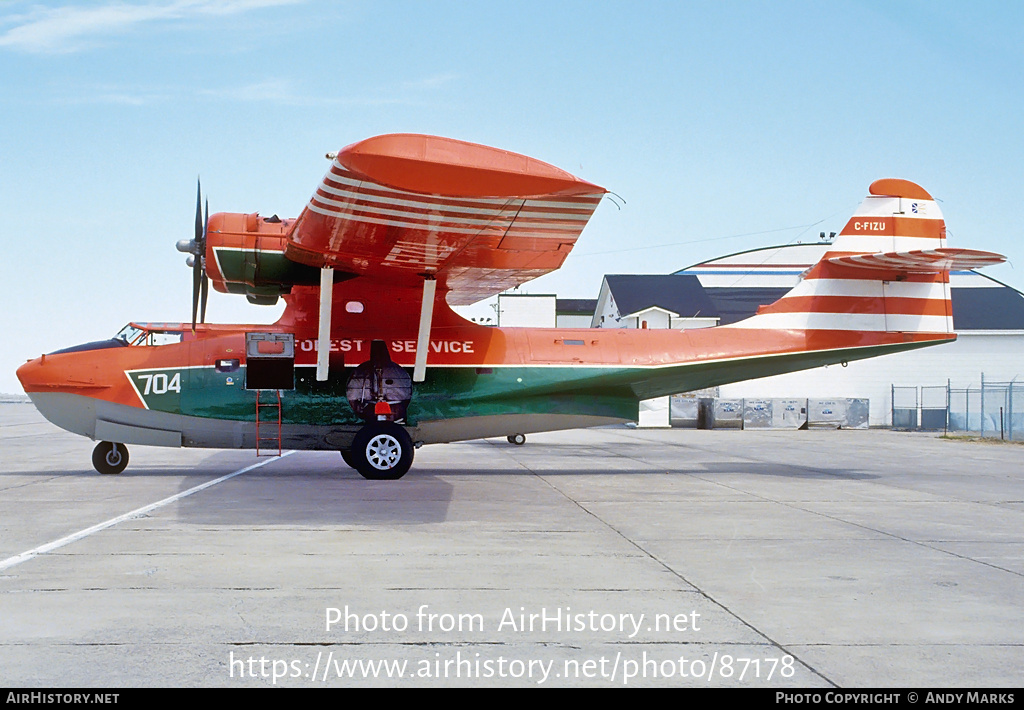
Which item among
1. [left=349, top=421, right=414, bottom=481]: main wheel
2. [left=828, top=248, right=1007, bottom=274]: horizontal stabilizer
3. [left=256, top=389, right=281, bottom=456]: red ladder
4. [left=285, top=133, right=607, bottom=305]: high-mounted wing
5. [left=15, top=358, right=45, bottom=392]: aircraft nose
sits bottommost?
[left=349, top=421, right=414, bottom=481]: main wheel

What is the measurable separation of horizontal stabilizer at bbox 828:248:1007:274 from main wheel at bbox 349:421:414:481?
8841 mm

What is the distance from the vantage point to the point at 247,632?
4797mm

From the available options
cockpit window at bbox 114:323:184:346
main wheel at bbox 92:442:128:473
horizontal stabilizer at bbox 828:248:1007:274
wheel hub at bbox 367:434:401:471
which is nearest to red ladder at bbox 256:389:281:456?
wheel hub at bbox 367:434:401:471

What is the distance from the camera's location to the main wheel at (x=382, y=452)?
13703 mm

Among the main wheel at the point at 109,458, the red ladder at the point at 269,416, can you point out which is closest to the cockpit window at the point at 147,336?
the main wheel at the point at 109,458

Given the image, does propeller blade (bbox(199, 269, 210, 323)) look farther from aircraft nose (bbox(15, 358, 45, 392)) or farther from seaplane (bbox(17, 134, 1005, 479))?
aircraft nose (bbox(15, 358, 45, 392))

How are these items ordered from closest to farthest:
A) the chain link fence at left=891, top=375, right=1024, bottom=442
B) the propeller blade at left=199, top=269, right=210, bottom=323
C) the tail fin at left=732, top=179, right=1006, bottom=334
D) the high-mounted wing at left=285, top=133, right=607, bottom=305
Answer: the high-mounted wing at left=285, top=133, right=607, bottom=305 → the propeller blade at left=199, top=269, right=210, bottom=323 → the tail fin at left=732, top=179, right=1006, bottom=334 → the chain link fence at left=891, top=375, right=1024, bottom=442

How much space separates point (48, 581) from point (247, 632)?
229cm

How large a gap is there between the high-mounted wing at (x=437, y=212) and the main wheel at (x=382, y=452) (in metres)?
2.55

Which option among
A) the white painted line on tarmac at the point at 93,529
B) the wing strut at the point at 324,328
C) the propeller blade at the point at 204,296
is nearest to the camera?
the white painted line on tarmac at the point at 93,529

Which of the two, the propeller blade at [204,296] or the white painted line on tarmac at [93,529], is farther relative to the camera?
the propeller blade at [204,296]

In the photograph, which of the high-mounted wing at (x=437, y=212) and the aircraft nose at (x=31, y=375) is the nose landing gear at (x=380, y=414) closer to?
the high-mounted wing at (x=437, y=212)

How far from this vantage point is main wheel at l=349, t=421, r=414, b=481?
1370 cm

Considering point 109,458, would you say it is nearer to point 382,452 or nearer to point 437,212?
point 382,452
